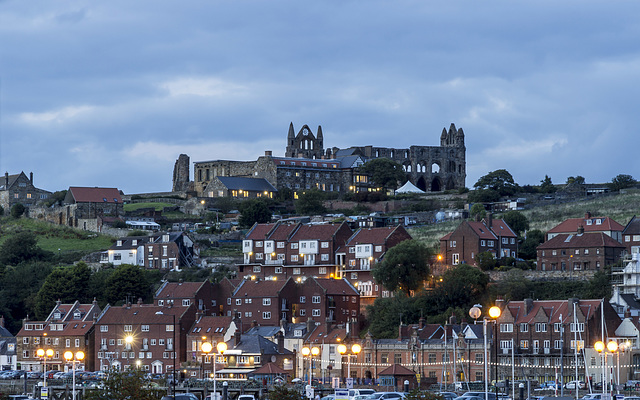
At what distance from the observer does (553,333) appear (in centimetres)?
9719

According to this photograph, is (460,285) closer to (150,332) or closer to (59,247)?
(150,332)

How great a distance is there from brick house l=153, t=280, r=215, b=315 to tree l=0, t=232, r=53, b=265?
30794mm

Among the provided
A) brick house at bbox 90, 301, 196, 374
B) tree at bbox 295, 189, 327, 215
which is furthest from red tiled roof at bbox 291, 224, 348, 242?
tree at bbox 295, 189, 327, 215

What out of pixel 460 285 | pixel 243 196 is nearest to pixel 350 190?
pixel 243 196

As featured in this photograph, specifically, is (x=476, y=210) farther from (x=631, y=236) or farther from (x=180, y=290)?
(x=180, y=290)

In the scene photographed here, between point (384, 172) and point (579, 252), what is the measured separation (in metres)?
65.0

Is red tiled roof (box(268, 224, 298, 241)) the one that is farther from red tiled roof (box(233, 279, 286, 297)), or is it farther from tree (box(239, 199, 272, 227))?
tree (box(239, 199, 272, 227))

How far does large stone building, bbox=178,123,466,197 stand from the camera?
178m

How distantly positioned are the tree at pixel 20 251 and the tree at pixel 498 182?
5463 centimetres

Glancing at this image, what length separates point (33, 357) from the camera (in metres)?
118

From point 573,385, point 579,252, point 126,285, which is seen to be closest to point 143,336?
point 126,285

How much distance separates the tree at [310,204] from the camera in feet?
513

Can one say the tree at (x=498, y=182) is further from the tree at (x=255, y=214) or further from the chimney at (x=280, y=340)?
the chimney at (x=280, y=340)

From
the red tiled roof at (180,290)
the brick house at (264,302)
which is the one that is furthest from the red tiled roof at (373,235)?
the red tiled roof at (180,290)
